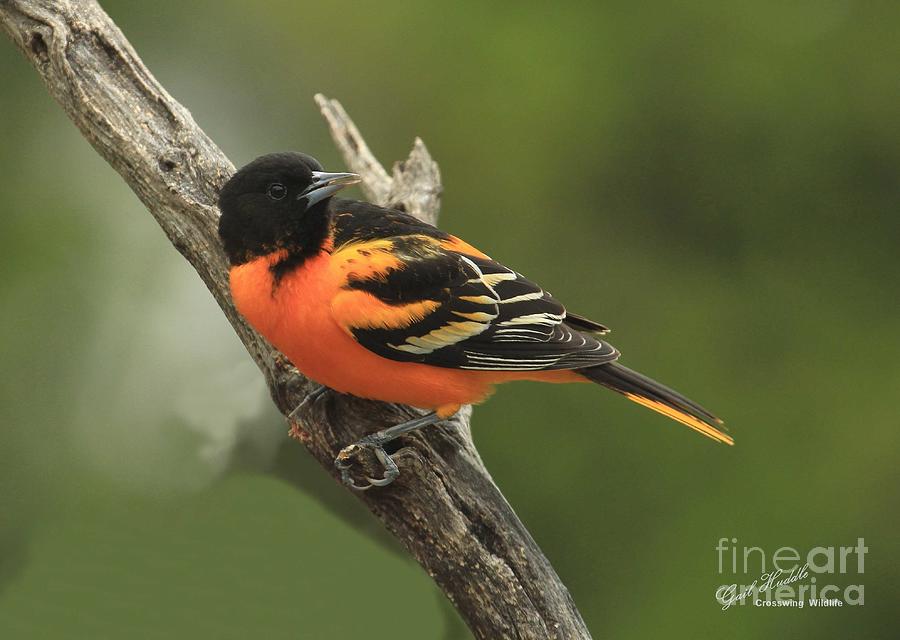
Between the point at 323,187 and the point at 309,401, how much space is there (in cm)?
72

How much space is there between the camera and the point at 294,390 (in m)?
3.83

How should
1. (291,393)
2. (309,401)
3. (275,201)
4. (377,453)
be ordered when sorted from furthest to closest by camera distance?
(291,393), (309,401), (275,201), (377,453)

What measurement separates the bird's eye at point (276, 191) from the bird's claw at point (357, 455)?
0.83 metres

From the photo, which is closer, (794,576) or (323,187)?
(323,187)

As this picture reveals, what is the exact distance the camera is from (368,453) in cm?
347

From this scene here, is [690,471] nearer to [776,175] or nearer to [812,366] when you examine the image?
[812,366]

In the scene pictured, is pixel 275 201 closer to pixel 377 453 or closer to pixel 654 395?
pixel 377 453

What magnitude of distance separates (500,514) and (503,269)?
2.74ft

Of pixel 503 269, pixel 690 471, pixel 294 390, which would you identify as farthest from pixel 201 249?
pixel 690 471

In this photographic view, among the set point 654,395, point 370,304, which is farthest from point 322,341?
point 654,395

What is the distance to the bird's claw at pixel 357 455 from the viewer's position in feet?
11.2

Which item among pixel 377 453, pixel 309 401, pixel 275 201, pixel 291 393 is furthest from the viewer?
pixel 291 393

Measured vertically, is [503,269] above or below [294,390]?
above

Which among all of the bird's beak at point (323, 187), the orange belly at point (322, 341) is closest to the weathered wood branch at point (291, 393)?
the orange belly at point (322, 341)
